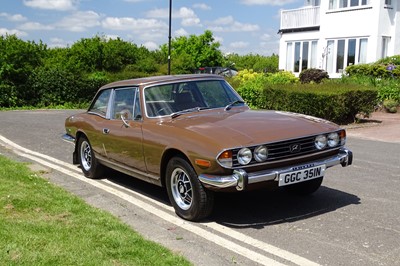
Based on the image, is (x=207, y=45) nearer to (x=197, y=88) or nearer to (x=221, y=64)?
(x=221, y=64)

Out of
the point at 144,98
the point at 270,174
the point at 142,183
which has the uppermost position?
the point at 144,98

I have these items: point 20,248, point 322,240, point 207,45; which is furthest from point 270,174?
point 207,45

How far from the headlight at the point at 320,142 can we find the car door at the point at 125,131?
85.7 inches

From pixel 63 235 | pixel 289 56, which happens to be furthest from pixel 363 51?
pixel 63 235

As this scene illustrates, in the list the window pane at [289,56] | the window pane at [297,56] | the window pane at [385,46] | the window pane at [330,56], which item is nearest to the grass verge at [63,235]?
the window pane at [385,46]

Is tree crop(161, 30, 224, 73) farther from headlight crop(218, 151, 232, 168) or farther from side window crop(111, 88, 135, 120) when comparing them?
headlight crop(218, 151, 232, 168)

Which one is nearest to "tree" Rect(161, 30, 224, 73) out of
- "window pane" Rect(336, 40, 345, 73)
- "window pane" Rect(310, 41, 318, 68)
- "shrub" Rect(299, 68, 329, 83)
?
"window pane" Rect(310, 41, 318, 68)

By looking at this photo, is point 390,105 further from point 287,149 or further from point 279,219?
point 287,149

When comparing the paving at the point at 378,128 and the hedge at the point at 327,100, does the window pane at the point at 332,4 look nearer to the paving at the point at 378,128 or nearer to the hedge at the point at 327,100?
the paving at the point at 378,128

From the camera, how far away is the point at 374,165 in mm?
8750

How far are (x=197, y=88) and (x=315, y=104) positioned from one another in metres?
8.78

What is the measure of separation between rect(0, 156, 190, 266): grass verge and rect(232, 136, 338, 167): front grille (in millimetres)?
1358

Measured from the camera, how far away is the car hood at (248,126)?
512cm

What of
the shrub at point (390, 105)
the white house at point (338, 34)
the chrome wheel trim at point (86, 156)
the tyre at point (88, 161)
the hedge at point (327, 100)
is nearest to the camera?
the tyre at point (88, 161)
